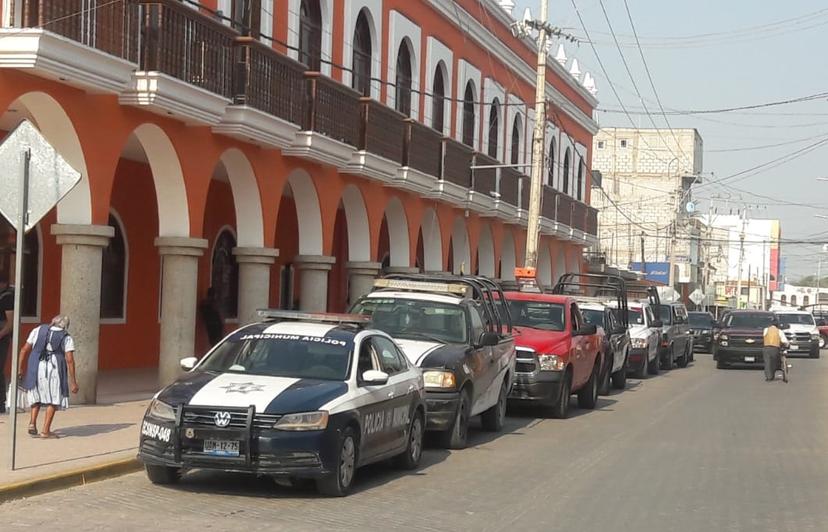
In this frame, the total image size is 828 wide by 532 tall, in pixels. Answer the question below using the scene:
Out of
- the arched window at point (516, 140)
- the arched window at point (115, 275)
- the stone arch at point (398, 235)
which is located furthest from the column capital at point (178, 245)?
the arched window at point (516, 140)

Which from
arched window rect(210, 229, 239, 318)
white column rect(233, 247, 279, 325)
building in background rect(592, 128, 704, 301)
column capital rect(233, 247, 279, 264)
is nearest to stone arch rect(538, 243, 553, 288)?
arched window rect(210, 229, 239, 318)

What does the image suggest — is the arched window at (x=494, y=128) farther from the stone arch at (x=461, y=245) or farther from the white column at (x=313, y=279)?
the white column at (x=313, y=279)

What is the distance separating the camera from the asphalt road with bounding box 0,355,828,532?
9.77 m

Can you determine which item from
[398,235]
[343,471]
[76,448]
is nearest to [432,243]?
[398,235]

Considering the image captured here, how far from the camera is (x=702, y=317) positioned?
51312mm

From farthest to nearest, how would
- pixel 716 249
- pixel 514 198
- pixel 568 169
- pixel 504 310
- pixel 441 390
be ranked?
pixel 716 249 < pixel 568 169 < pixel 514 198 < pixel 504 310 < pixel 441 390

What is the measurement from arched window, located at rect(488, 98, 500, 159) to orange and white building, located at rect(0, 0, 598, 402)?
79 mm

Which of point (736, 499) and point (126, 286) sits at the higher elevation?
point (126, 286)

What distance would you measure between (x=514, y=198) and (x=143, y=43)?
22085 mm

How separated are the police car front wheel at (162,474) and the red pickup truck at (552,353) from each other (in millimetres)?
8852

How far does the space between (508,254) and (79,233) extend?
25.3 m

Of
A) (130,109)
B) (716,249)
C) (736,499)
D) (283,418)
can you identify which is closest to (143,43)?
(130,109)

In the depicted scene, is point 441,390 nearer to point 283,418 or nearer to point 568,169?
point 283,418

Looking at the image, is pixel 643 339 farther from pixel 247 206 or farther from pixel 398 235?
pixel 247 206
